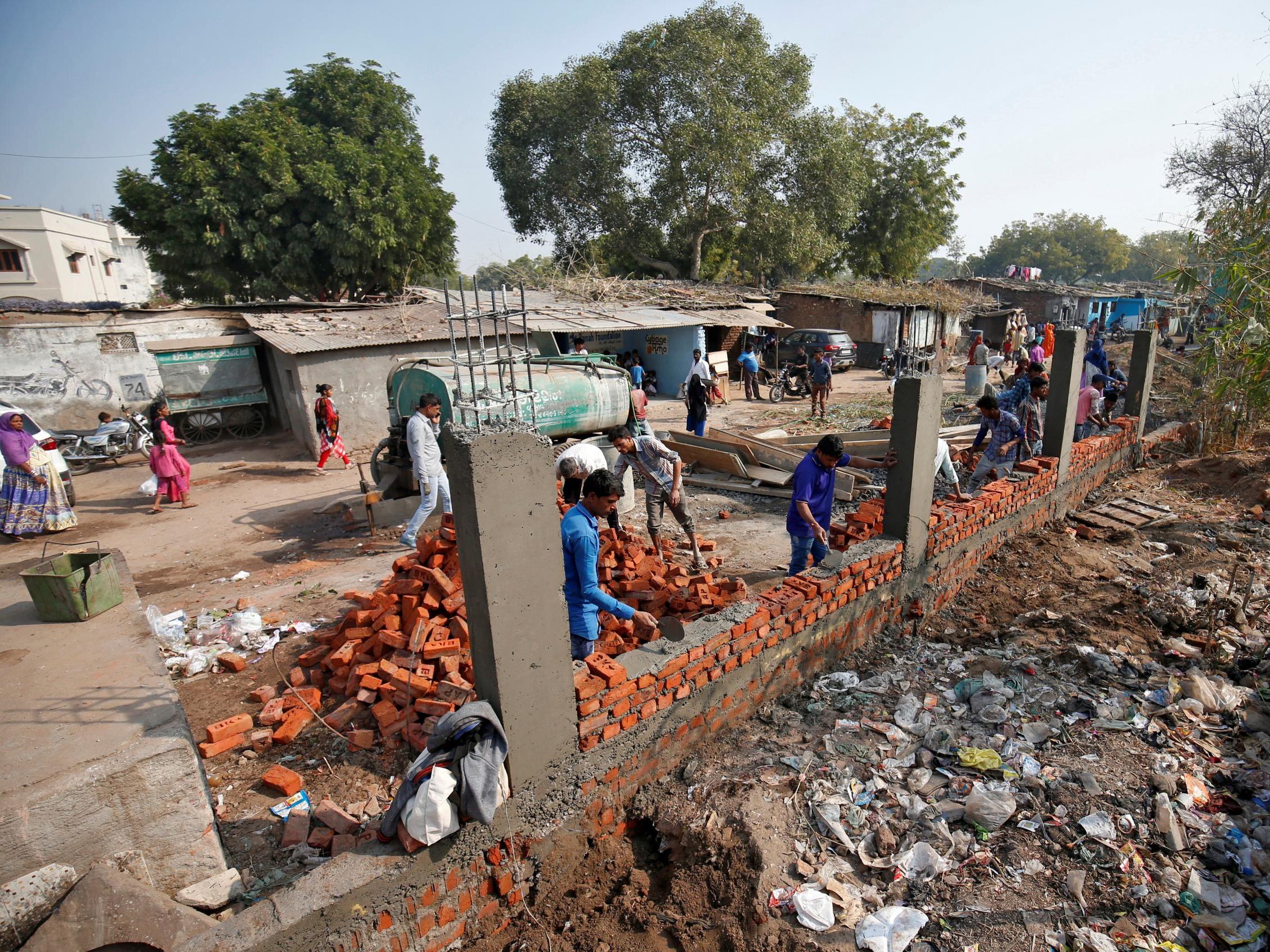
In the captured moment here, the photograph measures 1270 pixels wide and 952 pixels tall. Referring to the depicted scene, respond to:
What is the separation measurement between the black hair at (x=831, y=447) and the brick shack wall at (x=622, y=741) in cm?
72

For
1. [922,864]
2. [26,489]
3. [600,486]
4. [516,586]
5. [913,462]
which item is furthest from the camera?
[26,489]

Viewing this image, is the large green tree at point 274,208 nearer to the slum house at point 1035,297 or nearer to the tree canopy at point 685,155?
the tree canopy at point 685,155

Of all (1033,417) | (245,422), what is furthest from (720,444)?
(245,422)

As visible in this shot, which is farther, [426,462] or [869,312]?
[869,312]

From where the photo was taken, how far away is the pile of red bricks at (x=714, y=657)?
3.32m

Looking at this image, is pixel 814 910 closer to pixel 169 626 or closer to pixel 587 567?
pixel 587 567

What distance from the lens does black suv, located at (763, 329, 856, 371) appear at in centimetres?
2078

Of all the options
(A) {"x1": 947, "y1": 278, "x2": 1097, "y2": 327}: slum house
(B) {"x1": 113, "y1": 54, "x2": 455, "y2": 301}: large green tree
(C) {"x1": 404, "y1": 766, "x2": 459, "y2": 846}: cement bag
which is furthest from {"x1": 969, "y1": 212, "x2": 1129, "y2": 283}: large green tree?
(C) {"x1": 404, "y1": 766, "x2": 459, "y2": 846}: cement bag

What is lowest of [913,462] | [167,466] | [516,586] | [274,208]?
[167,466]

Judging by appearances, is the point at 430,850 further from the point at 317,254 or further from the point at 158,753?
the point at 317,254

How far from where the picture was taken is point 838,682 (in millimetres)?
4527

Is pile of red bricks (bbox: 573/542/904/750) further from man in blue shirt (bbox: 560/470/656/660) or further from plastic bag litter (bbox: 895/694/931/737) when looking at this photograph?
plastic bag litter (bbox: 895/694/931/737)

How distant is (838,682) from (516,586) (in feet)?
8.73

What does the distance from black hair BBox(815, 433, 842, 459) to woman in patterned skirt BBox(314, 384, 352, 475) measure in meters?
8.66
